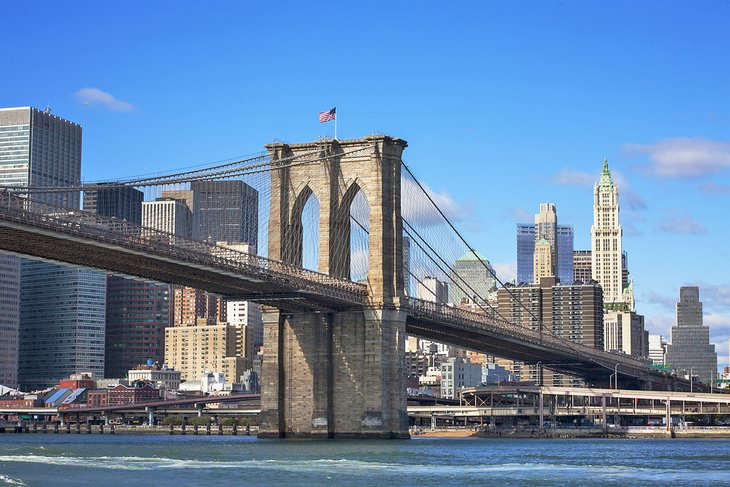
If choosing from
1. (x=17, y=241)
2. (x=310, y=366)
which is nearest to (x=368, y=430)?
(x=310, y=366)

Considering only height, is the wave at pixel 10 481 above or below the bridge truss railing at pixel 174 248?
below

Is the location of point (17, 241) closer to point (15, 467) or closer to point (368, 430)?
point (15, 467)

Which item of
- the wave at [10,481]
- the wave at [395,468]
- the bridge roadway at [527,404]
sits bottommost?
the wave at [10,481]

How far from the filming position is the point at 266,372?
9256 centimetres

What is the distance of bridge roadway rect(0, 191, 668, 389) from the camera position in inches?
2670

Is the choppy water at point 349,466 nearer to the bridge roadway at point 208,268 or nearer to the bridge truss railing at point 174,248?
the bridge roadway at point 208,268

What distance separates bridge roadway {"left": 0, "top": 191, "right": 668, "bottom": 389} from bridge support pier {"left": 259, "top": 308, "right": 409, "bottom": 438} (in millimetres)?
1300

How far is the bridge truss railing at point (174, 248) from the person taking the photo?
66.5 m

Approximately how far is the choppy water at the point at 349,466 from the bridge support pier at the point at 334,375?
560 centimetres

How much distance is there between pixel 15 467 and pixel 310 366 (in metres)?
31.9

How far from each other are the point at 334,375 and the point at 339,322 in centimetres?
340

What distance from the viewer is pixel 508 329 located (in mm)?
114250

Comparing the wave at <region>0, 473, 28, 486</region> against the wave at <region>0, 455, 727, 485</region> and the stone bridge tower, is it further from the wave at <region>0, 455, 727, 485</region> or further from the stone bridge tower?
the stone bridge tower

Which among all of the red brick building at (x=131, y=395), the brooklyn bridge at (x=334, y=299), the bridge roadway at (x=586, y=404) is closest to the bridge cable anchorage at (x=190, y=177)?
the brooklyn bridge at (x=334, y=299)
